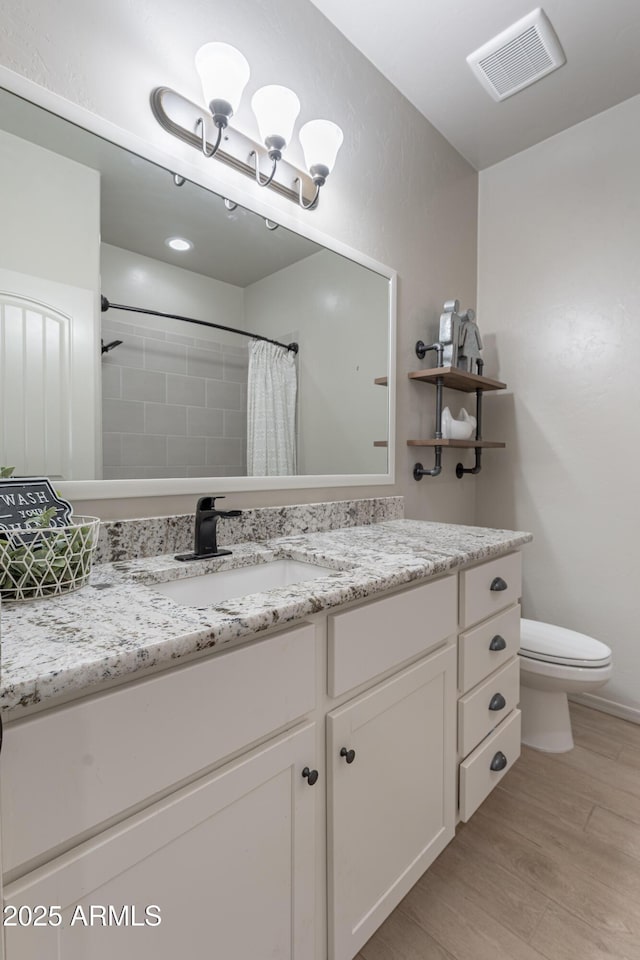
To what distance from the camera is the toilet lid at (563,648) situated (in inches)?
64.9

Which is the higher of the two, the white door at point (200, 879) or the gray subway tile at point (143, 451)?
the gray subway tile at point (143, 451)

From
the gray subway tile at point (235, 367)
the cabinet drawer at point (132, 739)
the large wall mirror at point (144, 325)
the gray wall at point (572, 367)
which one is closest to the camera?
the cabinet drawer at point (132, 739)

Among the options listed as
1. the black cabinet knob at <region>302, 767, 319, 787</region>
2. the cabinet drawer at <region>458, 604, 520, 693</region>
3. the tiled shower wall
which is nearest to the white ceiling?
the tiled shower wall

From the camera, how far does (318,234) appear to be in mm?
1560

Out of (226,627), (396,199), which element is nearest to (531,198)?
(396,199)

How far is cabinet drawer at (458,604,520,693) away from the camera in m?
1.22

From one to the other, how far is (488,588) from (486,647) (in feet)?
0.56

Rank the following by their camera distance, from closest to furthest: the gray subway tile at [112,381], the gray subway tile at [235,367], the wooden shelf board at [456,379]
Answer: the gray subway tile at [112,381] → the gray subway tile at [235,367] → the wooden shelf board at [456,379]

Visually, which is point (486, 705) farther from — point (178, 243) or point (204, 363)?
point (178, 243)

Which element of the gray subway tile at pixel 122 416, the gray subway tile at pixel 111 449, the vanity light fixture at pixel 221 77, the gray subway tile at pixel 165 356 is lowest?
the gray subway tile at pixel 111 449

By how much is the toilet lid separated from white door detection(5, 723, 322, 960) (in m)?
1.22

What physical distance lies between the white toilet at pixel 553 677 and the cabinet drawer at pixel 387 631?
779 mm

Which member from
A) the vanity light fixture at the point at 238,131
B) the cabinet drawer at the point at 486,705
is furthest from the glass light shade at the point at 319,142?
the cabinet drawer at the point at 486,705

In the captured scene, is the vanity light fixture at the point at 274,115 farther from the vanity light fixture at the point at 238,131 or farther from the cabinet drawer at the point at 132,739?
the cabinet drawer at the point at 132,739
